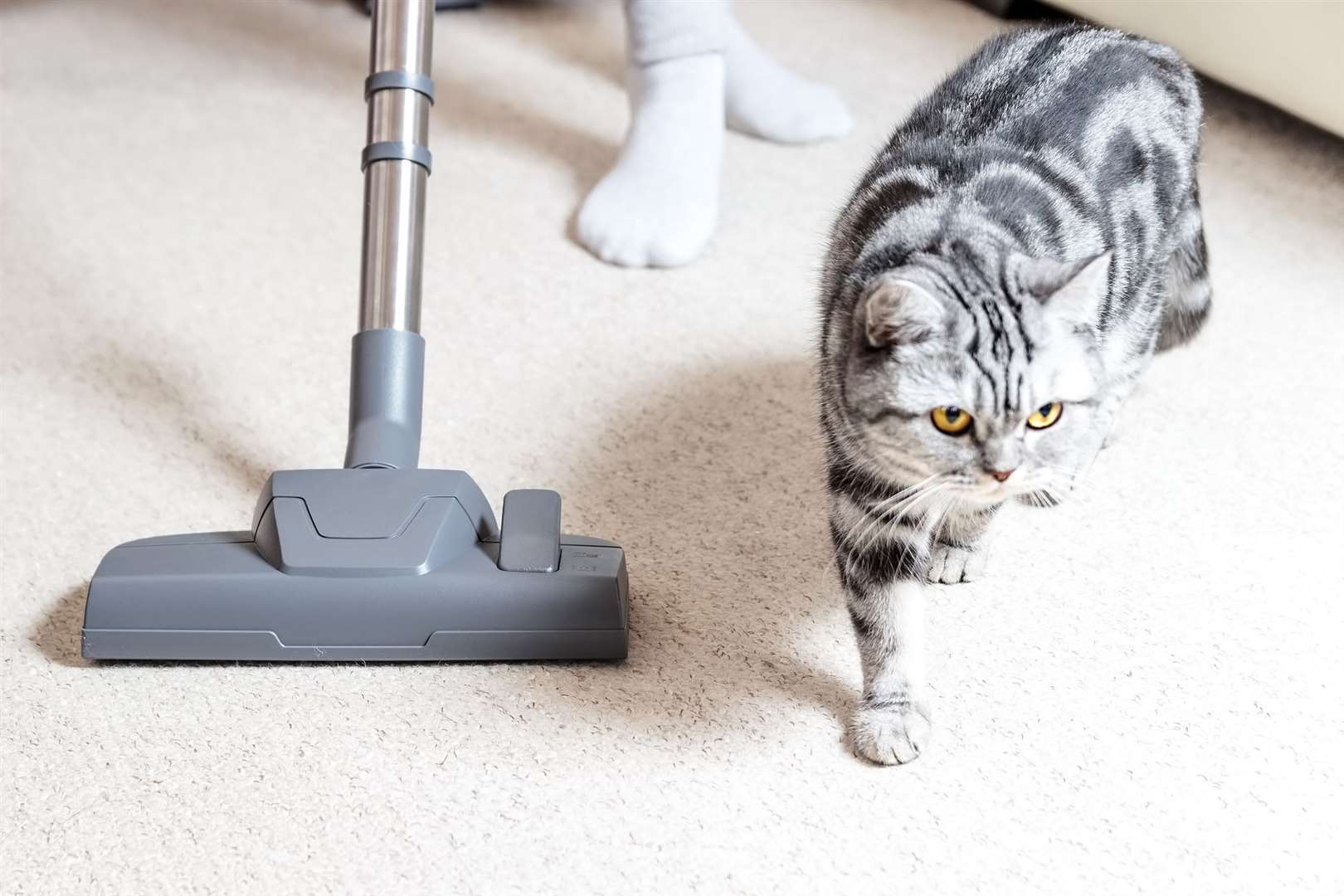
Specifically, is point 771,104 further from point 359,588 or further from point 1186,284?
point 359,588

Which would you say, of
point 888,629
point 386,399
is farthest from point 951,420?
point 386,399

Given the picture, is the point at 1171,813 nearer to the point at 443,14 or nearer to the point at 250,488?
the point at 250,488

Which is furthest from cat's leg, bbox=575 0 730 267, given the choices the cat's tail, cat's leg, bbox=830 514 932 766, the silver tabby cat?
cat's leg, bbox=830 514 932 766

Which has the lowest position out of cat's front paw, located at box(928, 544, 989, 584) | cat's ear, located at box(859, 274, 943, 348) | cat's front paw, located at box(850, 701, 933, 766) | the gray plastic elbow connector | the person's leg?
cat's front paw, located at box(850, 701, 933, 766)

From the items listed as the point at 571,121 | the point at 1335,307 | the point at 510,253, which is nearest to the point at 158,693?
the point at 510,253

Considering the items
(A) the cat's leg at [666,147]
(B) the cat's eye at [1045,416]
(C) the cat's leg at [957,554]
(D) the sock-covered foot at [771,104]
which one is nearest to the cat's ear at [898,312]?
(B) the cat's eye at [1045,416]

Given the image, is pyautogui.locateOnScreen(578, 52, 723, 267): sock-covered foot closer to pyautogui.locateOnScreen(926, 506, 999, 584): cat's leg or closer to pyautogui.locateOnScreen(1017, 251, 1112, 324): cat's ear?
pyautogui.locateOnScreen(926, 506, 999, 584): cat's leg

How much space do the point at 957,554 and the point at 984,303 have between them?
1.13 feet

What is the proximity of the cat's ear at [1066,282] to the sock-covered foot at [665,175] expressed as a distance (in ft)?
2.70

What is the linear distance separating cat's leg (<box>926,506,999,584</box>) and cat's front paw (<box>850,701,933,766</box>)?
201 millimetres

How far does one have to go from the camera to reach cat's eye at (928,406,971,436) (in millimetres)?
991

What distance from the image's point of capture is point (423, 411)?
58.6 inches

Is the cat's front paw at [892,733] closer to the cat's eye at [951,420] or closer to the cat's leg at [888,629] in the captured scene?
the cat's leg at [888,629]

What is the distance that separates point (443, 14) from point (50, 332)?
119 cm
